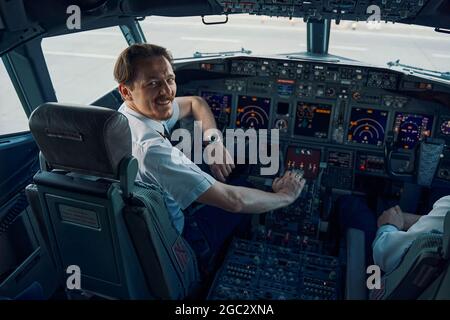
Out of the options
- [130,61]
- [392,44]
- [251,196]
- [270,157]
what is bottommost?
[270,157]

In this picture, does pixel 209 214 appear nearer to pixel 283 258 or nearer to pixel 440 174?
pixel 283 258

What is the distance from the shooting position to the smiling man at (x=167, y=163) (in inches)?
67.9

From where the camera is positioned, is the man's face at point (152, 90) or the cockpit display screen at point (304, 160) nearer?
the man's face at point (152, 90)

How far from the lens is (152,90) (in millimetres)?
1852

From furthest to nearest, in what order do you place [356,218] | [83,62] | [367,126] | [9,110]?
[83,62]
[367,126]
[9,110]
[356,218]

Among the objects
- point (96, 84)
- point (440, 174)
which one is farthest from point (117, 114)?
point (440, 174)

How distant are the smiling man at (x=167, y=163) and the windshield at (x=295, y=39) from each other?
1.92 metres

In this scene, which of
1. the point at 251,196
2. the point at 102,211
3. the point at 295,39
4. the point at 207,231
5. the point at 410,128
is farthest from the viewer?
the point at 295,39

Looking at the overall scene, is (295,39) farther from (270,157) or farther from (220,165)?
(220,165)

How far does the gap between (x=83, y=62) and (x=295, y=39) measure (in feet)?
7.73

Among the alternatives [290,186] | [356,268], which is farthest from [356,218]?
[356,268]

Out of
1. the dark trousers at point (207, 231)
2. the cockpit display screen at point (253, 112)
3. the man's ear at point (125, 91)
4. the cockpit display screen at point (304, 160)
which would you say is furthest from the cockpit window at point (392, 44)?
the man's ear at point (125, 91)

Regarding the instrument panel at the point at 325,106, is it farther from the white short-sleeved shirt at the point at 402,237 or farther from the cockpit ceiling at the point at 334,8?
the white short-sleeved shirt at the point at 402,237
